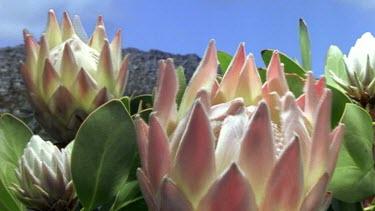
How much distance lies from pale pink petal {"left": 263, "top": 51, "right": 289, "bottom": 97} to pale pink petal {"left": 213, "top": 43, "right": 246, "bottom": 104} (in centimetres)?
3

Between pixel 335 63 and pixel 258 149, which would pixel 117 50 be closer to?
pixel 335 63

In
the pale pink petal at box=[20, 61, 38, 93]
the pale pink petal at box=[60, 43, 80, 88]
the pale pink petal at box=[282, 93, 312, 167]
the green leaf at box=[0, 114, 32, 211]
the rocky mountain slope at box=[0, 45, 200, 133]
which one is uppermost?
the pale pink petal at box=[282, 93, 312, 167]

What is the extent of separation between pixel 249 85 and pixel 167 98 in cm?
10

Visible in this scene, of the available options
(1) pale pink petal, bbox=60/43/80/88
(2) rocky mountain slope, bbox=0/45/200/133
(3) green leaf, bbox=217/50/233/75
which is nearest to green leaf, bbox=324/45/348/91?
(3) green leaf, bbox=217/50/233/75

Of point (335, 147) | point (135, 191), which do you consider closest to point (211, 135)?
point (335, 147)

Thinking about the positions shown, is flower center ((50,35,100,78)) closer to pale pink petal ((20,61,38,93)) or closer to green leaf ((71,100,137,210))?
pale pink petal ((20,61,38,93))

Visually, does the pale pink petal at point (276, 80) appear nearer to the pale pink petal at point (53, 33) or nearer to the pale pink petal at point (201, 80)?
the pale pink petal at point (201, 80)

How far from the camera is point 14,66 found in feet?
44.4

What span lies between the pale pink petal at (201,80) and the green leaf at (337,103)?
257mm

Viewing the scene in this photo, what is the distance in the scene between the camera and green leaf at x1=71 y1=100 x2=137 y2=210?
81 cm

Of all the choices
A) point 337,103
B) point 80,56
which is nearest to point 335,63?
point 337,103

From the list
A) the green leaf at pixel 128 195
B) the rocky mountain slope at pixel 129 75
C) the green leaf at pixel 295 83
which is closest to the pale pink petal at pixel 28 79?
the green leaf at pixel 128 195

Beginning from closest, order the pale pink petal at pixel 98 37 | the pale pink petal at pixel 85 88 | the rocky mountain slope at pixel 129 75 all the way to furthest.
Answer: the pale pink petal at pixel 85 88 < the pale pink petal at pixel 98 37 < the rocky mountain slope at pixel 129 75

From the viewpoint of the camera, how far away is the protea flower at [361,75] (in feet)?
3.56
